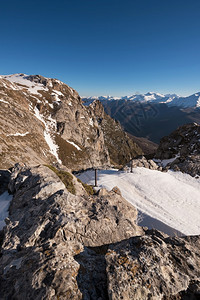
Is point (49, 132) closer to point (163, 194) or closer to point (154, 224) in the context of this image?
point (163, 194)

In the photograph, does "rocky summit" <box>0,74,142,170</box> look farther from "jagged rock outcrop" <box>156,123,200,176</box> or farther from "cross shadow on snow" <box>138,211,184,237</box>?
"jagged rock outcrop" <box>156,123,200,176</box>

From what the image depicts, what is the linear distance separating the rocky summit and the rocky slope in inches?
1661

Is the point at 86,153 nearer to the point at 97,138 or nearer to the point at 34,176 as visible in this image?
the point at 97,138

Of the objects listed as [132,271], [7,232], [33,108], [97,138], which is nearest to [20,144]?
[33,108]

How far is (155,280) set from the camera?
492cm

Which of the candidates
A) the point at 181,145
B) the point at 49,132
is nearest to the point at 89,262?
the point at 181,145

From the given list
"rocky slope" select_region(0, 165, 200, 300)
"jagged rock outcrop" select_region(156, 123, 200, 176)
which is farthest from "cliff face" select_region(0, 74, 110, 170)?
"jagged rock outcrop" select_region(156, 123, 200, 176)

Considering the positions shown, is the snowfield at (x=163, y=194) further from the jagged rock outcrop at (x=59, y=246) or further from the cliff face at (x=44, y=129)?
the cliff face at (x=44, y=129)

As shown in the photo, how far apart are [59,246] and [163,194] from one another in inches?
919

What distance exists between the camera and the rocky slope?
4.75 m

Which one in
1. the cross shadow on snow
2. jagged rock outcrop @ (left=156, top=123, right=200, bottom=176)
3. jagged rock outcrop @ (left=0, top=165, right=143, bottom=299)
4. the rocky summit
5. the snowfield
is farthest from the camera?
the rocky summit

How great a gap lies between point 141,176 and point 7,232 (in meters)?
26.4

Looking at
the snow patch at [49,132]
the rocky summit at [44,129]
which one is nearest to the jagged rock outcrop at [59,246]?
the rocky summit at [44,129]

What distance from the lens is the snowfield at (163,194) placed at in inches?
781
